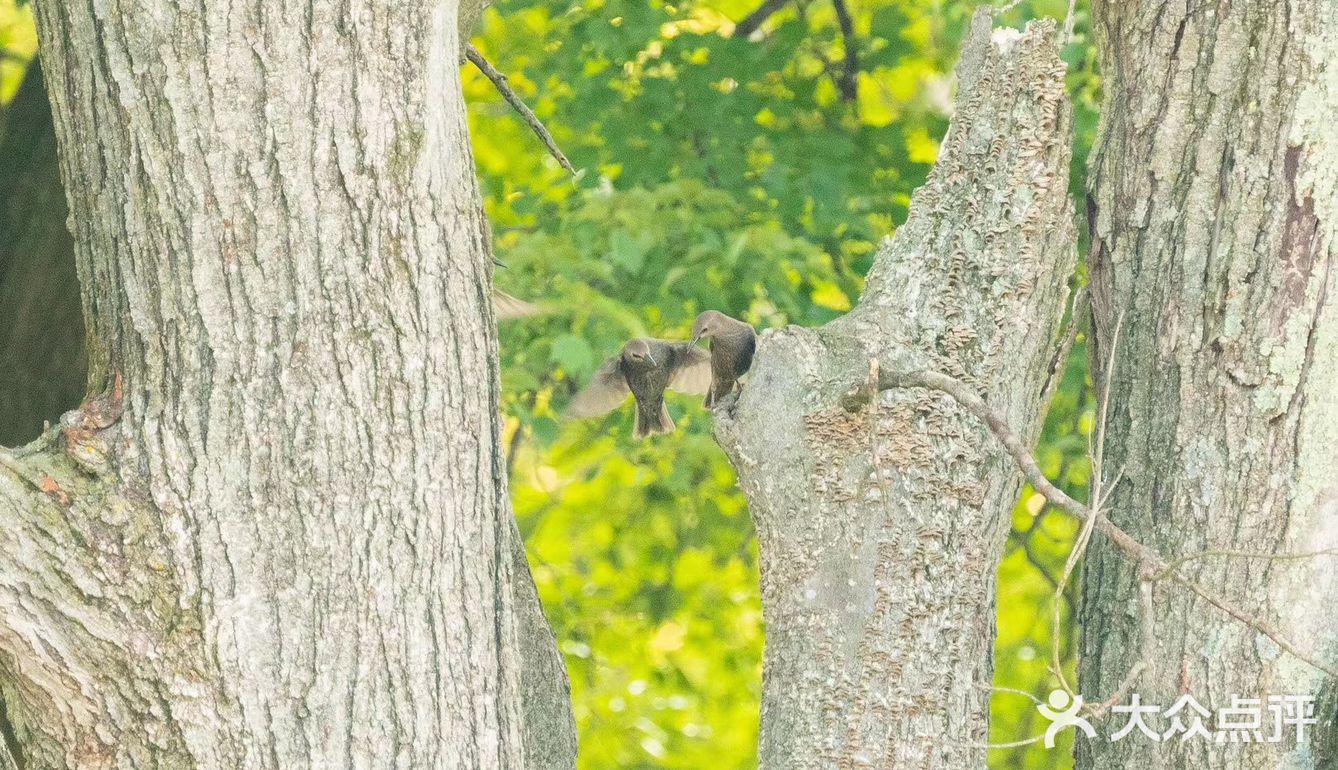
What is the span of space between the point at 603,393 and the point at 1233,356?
2.31 metres

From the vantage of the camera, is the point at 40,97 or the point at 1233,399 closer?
the point at 1233,399

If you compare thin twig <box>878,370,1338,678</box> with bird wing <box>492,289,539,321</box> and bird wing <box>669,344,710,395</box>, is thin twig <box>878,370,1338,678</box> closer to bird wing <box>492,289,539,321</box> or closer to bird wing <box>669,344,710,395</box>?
bird wing <box>492,289,539,321</box>

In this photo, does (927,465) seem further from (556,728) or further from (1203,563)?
(556,728)

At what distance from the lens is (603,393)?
4.73m

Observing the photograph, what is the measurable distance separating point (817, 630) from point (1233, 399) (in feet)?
2.93

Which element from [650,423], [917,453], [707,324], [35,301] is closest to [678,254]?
[650,423]

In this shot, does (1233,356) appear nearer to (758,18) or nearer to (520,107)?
(520,107)

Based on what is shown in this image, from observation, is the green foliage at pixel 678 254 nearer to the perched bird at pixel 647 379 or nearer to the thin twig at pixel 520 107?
the perched bird at pixel 647 379

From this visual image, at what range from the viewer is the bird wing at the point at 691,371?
4.65 meters

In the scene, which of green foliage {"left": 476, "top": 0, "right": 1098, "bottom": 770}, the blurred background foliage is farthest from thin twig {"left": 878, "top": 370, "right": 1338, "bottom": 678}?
green foliage {"left": 476, "top": 0, "right": 1098, "bottom": 770}

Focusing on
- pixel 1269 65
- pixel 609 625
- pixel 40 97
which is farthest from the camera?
pixel 609 625

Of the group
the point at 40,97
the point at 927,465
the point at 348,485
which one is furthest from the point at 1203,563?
the point at 40,97

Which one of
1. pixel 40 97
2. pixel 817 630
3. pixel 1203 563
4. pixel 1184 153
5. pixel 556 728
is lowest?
pixel 556 728

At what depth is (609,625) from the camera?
300 inches
